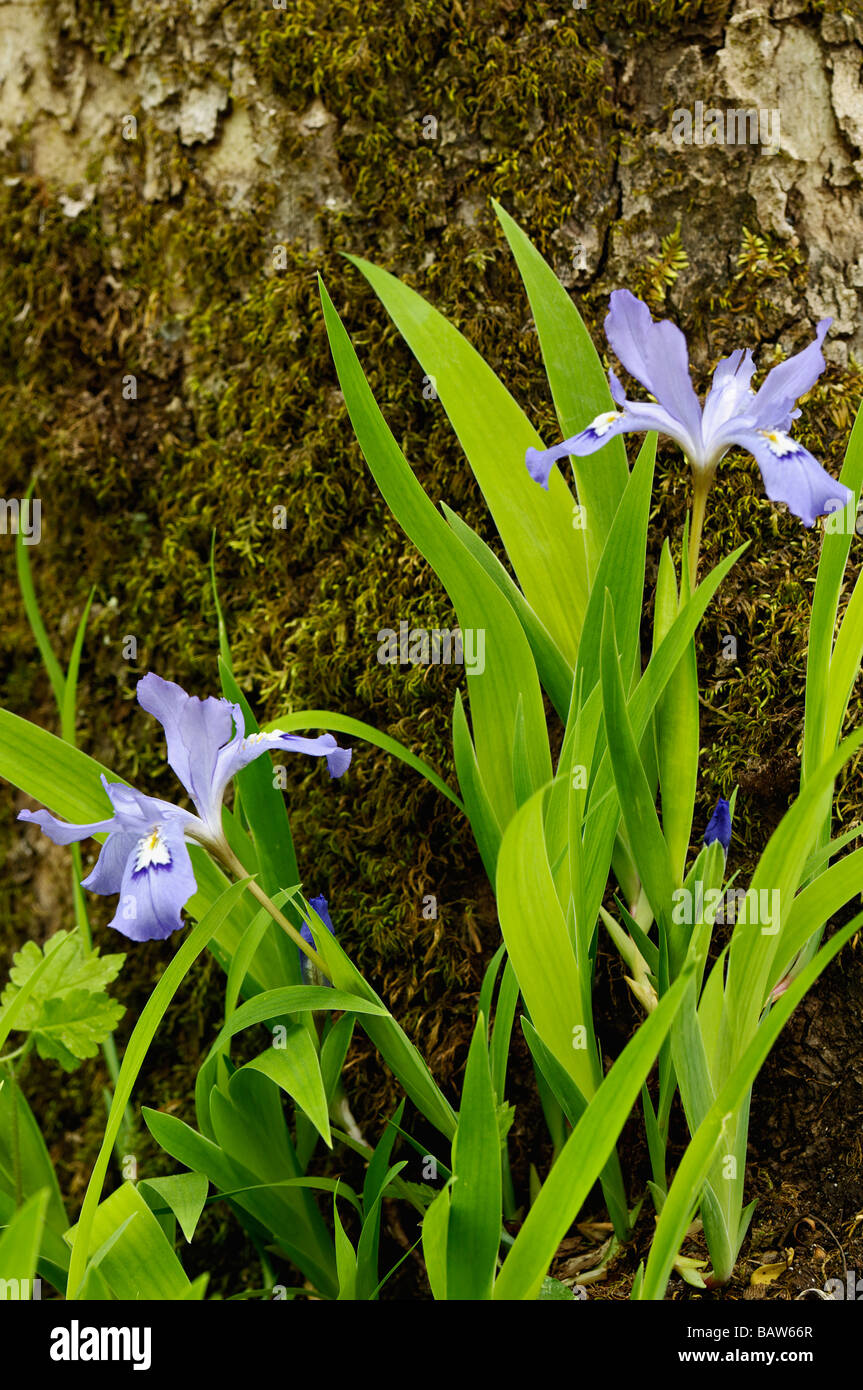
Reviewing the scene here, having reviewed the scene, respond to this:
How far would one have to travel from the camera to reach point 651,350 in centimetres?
101

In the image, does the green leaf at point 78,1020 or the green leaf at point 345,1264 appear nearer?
the green leaf at point 345,1264

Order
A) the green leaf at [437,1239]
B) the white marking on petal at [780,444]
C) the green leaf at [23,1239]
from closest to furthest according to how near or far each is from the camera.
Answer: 1. the green leaf at [23,1239]
2. the green leaf at [437,1239]
3. the white marking on petal at [780,444]

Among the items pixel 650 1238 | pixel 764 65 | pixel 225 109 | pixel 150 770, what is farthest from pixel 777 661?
pixel 225 109

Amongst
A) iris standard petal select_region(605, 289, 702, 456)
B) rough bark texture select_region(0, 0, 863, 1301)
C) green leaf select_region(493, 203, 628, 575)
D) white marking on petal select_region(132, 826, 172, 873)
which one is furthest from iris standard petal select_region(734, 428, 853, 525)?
white marking on petal select_region(132, 826, 172, 873)

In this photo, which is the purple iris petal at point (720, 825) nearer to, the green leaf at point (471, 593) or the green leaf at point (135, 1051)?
the green leaf at point (471, 593)

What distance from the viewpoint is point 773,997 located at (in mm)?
1087

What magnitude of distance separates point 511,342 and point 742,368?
0.51 m

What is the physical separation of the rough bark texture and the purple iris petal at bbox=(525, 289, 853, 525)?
0.34m

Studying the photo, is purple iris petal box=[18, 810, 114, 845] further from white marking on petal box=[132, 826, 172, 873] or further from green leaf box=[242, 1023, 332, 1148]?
green leaf box=[242, 1023, 332, 1148]

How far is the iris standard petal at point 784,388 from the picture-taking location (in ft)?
3.21

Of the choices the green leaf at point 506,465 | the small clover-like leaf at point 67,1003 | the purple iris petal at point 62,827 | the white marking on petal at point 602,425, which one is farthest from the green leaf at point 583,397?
the small clover-like leaf at point 67,1003

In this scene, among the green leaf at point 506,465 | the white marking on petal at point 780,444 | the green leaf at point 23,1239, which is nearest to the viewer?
the green leaf at point 23,1239

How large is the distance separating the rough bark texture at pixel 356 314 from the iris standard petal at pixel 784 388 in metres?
0.36
